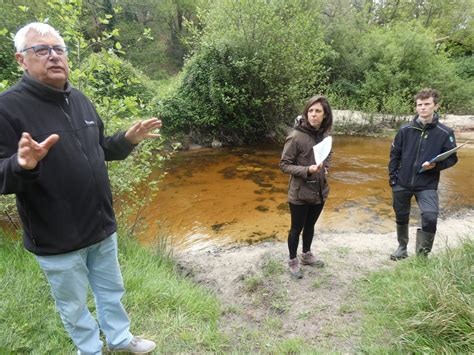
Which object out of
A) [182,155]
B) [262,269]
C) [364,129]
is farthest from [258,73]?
[262,269]

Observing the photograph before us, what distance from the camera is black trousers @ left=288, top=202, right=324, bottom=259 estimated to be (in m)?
3.60

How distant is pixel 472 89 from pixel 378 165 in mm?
11630

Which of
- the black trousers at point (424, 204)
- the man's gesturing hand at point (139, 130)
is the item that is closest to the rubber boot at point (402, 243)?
the black trousers at point (424, 204)

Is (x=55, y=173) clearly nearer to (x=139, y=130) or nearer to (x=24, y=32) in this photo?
(x=139, y=130)

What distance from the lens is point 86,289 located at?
205 cm

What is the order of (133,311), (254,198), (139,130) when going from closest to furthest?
(139,130) < (133,311) < (254,198)

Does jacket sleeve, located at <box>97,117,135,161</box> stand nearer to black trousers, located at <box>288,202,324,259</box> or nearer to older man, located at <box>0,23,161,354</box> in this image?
older man, located at <box>0,23,161,354</box>

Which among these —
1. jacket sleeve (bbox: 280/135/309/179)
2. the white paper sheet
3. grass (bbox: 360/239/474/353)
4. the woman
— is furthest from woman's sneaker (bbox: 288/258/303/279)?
the white paper sheet

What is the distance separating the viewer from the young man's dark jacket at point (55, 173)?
1.72m

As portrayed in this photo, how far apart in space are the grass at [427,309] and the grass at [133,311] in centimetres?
136

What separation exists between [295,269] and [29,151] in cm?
313

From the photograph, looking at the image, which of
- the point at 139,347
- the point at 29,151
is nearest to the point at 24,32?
the point at 29,151

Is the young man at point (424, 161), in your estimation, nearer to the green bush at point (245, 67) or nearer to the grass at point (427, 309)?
the grass at point (427, 309)

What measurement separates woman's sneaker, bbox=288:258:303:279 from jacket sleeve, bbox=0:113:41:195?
2.99 metres
